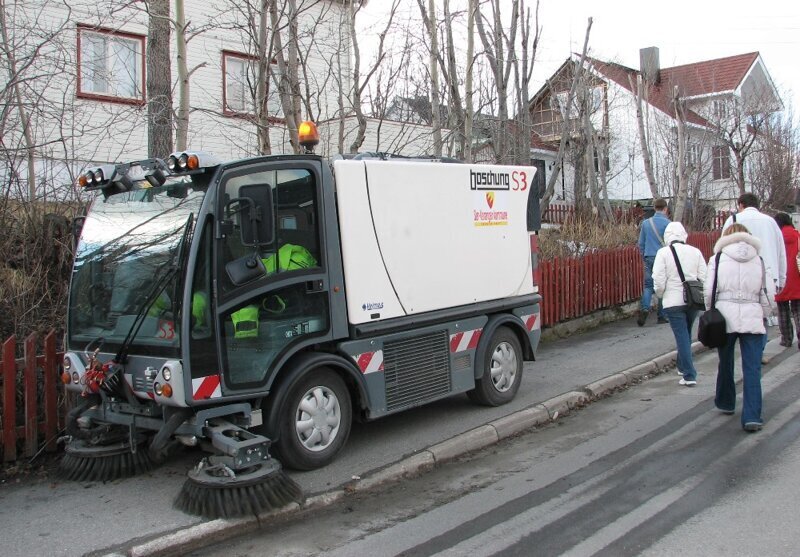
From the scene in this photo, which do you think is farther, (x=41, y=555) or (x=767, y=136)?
(x=767, y=136)

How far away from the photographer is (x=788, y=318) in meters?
9.80

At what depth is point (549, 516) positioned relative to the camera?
4574 millimetres

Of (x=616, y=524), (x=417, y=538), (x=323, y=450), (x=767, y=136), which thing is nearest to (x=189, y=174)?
(x=323, y=450)

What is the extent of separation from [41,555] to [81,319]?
6.34ft

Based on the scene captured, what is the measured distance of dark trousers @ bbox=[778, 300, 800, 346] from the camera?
9.62m

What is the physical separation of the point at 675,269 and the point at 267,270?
15.6ft

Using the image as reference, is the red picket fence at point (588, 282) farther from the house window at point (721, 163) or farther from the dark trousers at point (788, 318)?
the house window at point (721, 163)

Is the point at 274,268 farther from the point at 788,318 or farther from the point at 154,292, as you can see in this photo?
the point at 788,318

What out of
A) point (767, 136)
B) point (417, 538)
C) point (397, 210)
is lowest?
point (417, 538)

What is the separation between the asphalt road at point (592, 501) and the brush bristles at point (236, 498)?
0.53ft

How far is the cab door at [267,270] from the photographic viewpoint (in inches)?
191

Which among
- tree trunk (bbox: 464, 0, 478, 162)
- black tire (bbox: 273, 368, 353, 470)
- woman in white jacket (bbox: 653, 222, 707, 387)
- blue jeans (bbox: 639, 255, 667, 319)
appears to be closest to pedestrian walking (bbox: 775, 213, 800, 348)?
blue jeans (bbox: 639, 255, 667, 319)

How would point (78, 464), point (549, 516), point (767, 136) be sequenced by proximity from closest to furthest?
point (549, 516)
point (78, 464)
point (767, 136)

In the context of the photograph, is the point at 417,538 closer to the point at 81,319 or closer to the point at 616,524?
the point at 616,524
